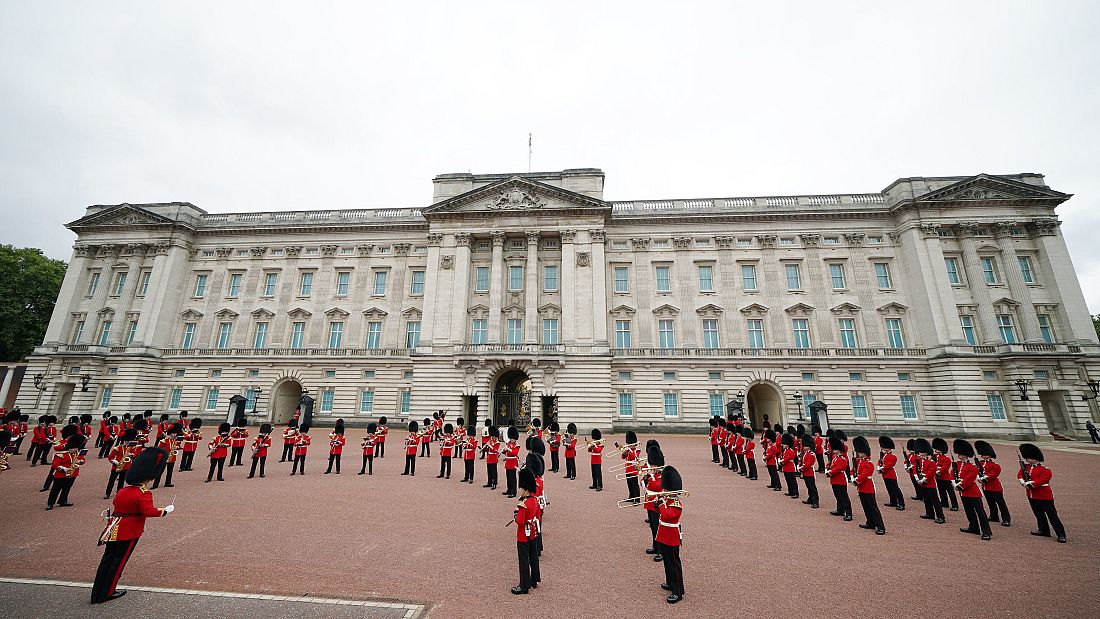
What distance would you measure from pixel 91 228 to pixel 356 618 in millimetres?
52543

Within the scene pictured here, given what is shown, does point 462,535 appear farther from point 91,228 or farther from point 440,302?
point 91,228

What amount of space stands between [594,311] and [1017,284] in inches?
1220

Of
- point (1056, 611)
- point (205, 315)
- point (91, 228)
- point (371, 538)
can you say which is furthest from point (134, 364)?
point (1056, 611)

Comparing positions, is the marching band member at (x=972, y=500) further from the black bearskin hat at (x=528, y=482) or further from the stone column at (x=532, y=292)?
the stone column at (x=532, y=292)

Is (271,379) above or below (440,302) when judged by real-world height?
below

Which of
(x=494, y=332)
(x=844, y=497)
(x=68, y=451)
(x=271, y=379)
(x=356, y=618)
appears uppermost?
(x=494, y=332)

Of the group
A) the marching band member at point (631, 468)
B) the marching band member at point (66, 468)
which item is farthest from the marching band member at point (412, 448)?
the marching band member at point (66, 468)

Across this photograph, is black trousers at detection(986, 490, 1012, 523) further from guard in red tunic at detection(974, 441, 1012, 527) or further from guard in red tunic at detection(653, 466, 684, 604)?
guard in red tunic at detection(653, 466, 684, 604)

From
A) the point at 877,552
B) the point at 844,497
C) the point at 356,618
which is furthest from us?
the point at 844,497

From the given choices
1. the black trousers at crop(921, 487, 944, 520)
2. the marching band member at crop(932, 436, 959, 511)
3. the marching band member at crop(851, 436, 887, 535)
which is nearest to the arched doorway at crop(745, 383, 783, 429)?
the marching band member at crop(932, 436, 959, 511)

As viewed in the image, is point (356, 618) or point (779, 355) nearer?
point (356, 618)

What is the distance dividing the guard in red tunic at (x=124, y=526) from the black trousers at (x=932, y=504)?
14906 millimetres

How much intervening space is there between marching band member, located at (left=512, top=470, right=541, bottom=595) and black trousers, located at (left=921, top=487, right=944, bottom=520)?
32.6ft

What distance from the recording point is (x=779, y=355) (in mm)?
32562
